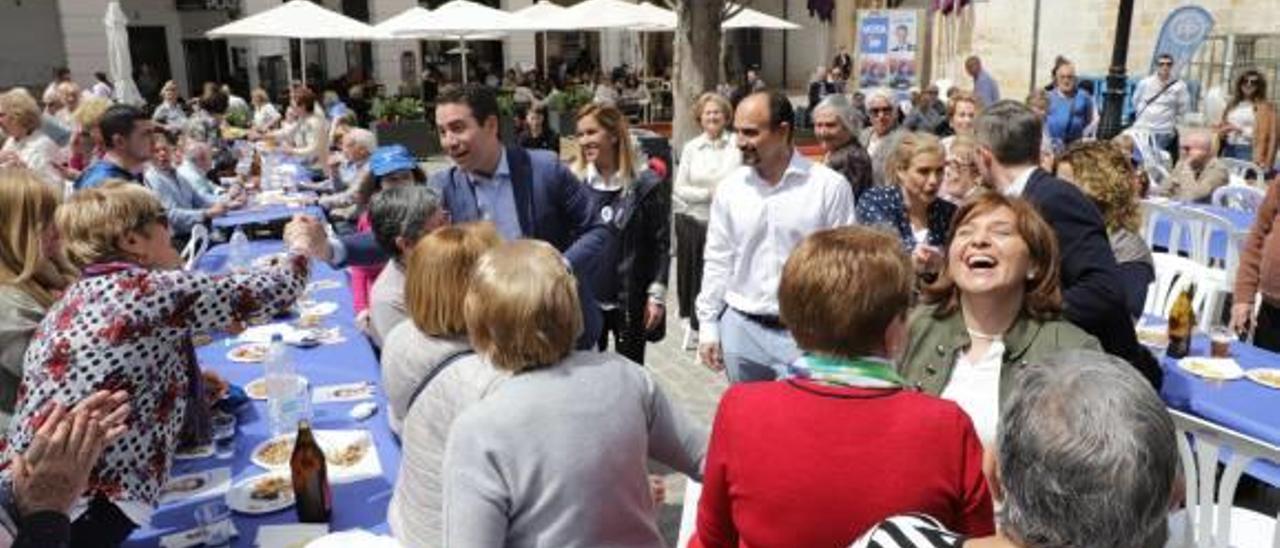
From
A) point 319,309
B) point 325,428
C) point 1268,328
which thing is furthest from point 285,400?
point 1268,328

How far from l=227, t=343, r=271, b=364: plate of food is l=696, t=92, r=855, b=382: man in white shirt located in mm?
2027

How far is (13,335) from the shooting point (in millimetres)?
2691

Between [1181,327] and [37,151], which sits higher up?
[37,151]

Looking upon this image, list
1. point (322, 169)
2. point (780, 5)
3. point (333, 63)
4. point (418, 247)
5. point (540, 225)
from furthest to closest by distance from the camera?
point (780, 5), point (333, 63), point (322, 169), point (540, 225), point (418, 247)

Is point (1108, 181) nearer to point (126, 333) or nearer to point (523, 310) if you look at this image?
point (523, 310)

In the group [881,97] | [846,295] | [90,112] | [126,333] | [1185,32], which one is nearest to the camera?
[846,295]

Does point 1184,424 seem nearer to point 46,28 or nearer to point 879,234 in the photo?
point 879,234

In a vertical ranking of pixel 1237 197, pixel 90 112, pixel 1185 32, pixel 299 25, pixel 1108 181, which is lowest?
pixel 1237 197

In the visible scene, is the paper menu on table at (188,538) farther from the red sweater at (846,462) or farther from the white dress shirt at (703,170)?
the white dress shirt at (703,170)

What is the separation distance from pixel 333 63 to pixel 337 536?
28.4 meters

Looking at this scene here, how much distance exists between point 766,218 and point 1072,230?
121 cm

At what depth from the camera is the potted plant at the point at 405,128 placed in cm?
1692

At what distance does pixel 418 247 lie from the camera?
8.43ft

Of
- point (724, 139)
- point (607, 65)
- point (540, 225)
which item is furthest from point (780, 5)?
point (540, 225)
